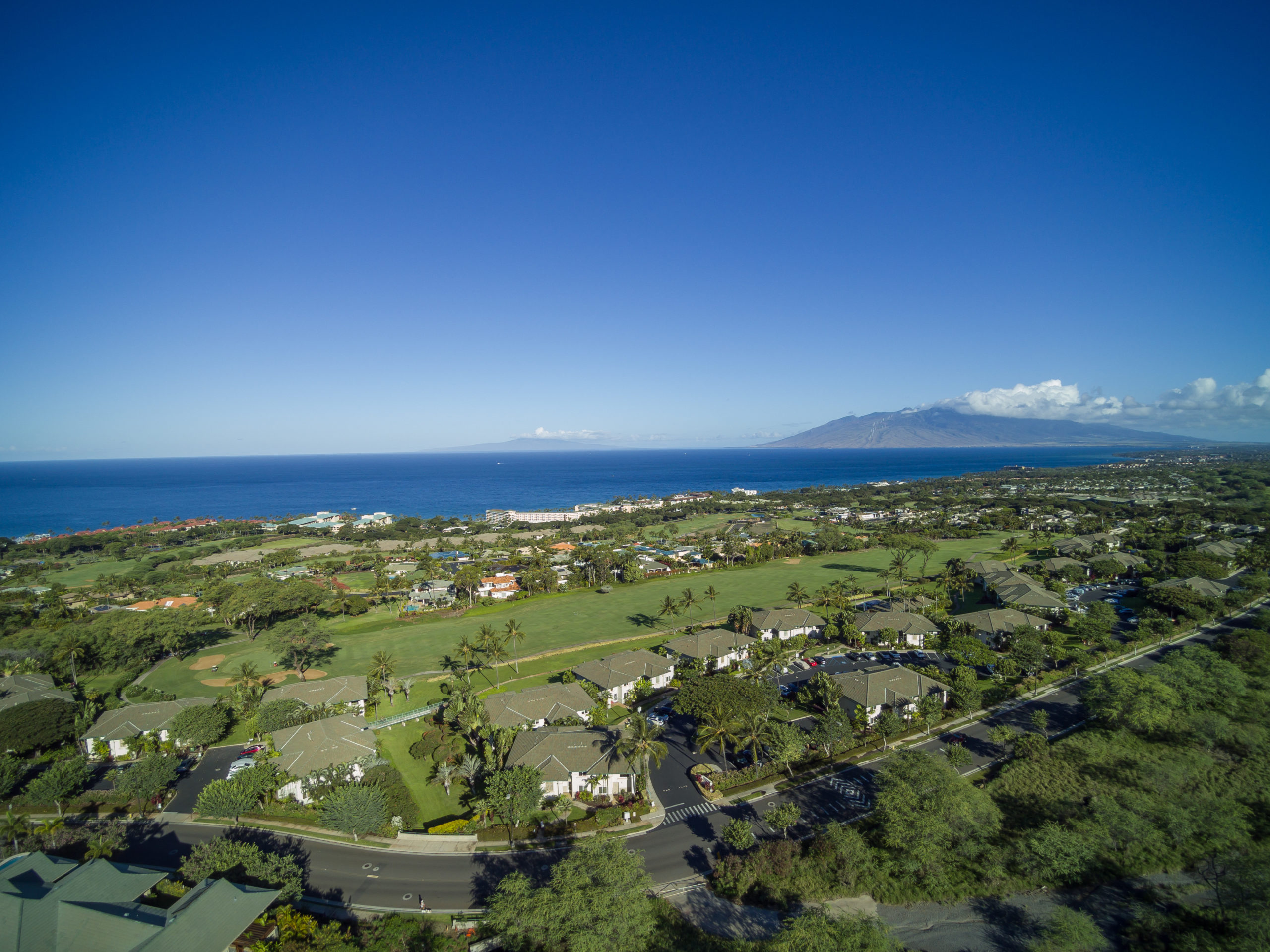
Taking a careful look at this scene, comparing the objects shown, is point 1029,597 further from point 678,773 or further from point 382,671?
point 382,671

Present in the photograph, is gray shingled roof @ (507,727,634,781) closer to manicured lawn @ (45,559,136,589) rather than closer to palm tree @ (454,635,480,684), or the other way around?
palm tree @ (454,635,480,684)

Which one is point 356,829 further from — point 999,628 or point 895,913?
point 999,628

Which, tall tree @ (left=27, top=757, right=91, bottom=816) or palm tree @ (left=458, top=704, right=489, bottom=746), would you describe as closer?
tall tree @ (left=27, top=757, right=91, bottom=816)

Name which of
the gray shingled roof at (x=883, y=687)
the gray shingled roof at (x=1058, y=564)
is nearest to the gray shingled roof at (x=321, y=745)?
the gray shingled roof at (x=883, y=687)

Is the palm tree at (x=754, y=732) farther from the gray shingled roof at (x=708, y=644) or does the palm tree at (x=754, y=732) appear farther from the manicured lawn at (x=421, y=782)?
the manicured lawn at (x=421, y=782)

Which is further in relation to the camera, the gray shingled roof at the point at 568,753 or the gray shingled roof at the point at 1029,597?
the gray shingled roof at the point at 1029,597

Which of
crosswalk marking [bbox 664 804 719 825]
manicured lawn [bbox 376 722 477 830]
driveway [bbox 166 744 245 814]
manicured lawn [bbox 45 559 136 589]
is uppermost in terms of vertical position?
manicured lawn [bbox 45 559 136 589]

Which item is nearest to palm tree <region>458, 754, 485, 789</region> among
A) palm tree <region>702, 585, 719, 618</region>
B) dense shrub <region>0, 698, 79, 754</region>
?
dense shrub <region>0, 698, 79, 754</region>
